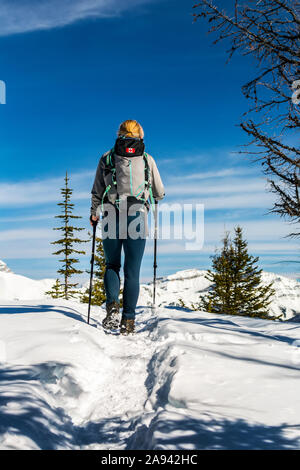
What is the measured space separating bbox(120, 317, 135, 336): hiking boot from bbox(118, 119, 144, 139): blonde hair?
305 centimetres

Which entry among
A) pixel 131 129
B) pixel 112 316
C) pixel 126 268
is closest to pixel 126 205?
pixel 126 268

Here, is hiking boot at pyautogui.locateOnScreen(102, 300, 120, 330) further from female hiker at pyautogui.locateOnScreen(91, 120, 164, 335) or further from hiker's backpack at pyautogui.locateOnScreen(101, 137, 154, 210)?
hiker's backpack at pyautogui.locateOnScreen(101, 137, 154, 210)

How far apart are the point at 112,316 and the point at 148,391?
2668 mm

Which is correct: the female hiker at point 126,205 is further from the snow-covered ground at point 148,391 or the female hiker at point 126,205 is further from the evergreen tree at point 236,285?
the evergreen tree at point 236,285

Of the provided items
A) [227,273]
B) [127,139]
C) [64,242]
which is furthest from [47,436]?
[64,242]

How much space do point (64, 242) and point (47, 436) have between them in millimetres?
28202

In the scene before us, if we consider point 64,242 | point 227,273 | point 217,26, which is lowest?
point 227,273

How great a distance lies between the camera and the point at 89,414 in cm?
275

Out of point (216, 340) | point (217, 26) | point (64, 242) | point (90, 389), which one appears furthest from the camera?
point (64, 242)

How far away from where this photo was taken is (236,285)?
992 inches

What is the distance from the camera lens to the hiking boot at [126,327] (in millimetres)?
5332

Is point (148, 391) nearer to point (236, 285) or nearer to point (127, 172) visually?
point (127, 172)
